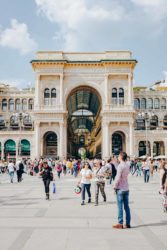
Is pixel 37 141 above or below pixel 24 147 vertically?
above

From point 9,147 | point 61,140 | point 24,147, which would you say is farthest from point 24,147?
point 61,140

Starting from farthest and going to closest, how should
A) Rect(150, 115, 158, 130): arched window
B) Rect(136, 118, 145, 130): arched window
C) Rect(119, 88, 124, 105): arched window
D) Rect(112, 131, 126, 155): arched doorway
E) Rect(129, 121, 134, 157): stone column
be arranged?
1. Rect(136, 118, 145, 130): arched window
2. Rect(150, 115, 158, 130): arched window
3. Rect(112, 131, 126, 155): arched doorway
4. Rect(119, 88, 124, 105): arched window
5. Rect(129, 121, 134, 157): stone column

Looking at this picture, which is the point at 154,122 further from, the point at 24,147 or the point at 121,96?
the point at 24,147

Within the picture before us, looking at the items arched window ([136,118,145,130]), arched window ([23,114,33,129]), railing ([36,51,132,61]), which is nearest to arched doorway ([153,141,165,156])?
arched window ([136,118,145,130])

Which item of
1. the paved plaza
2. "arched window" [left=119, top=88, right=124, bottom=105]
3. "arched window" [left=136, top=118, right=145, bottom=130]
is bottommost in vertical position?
the paved plaza

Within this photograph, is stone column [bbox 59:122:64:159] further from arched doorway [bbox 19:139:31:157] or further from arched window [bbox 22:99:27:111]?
arched window [bbox 22:99:27:111]

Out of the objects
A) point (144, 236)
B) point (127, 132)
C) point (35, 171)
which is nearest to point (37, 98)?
point (127, 132)

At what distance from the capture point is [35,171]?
4306cm

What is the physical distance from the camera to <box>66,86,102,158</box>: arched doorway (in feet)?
263

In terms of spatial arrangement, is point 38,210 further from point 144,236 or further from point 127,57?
point 127,57

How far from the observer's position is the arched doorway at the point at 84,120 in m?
80.2

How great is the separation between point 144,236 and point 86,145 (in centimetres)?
12562

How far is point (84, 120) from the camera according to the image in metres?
113

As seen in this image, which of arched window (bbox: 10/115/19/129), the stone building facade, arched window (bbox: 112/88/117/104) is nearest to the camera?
the stone building facade
